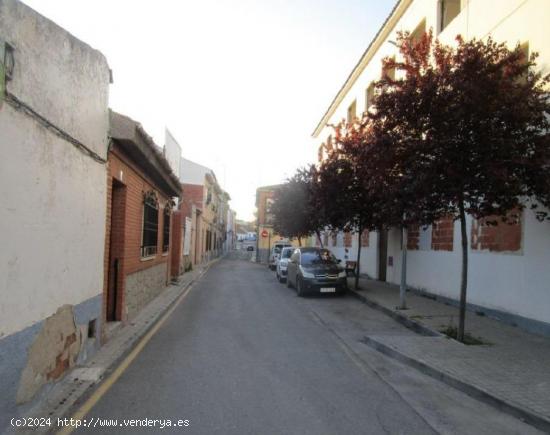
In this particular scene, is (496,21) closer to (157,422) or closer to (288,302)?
(288,302)

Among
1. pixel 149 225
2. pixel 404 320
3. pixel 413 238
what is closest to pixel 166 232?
pixel 149 225

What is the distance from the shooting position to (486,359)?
24.2 feet

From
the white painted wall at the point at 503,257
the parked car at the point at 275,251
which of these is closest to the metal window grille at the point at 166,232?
the white painted wall at the point at 503,257

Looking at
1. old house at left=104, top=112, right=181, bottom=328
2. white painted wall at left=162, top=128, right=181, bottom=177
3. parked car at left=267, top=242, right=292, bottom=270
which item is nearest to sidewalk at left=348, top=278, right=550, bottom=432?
old house at left=104, top=112, right=181, bottom=328

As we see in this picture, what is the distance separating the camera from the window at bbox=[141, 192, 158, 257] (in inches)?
468

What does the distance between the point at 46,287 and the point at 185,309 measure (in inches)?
309

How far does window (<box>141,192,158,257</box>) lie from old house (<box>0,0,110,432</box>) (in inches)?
182

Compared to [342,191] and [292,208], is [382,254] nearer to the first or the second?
[342,191]

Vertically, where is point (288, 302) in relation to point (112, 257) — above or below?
below

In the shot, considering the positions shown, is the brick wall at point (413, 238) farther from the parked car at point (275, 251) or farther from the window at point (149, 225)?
the parked car at point (275, 251)

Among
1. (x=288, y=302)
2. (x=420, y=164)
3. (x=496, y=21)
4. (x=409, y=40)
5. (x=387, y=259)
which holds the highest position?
(x=496, y=21)

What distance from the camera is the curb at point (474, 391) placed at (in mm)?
5031

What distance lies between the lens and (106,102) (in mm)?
7523

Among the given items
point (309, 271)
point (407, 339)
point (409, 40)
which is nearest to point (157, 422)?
point (407, 339)
